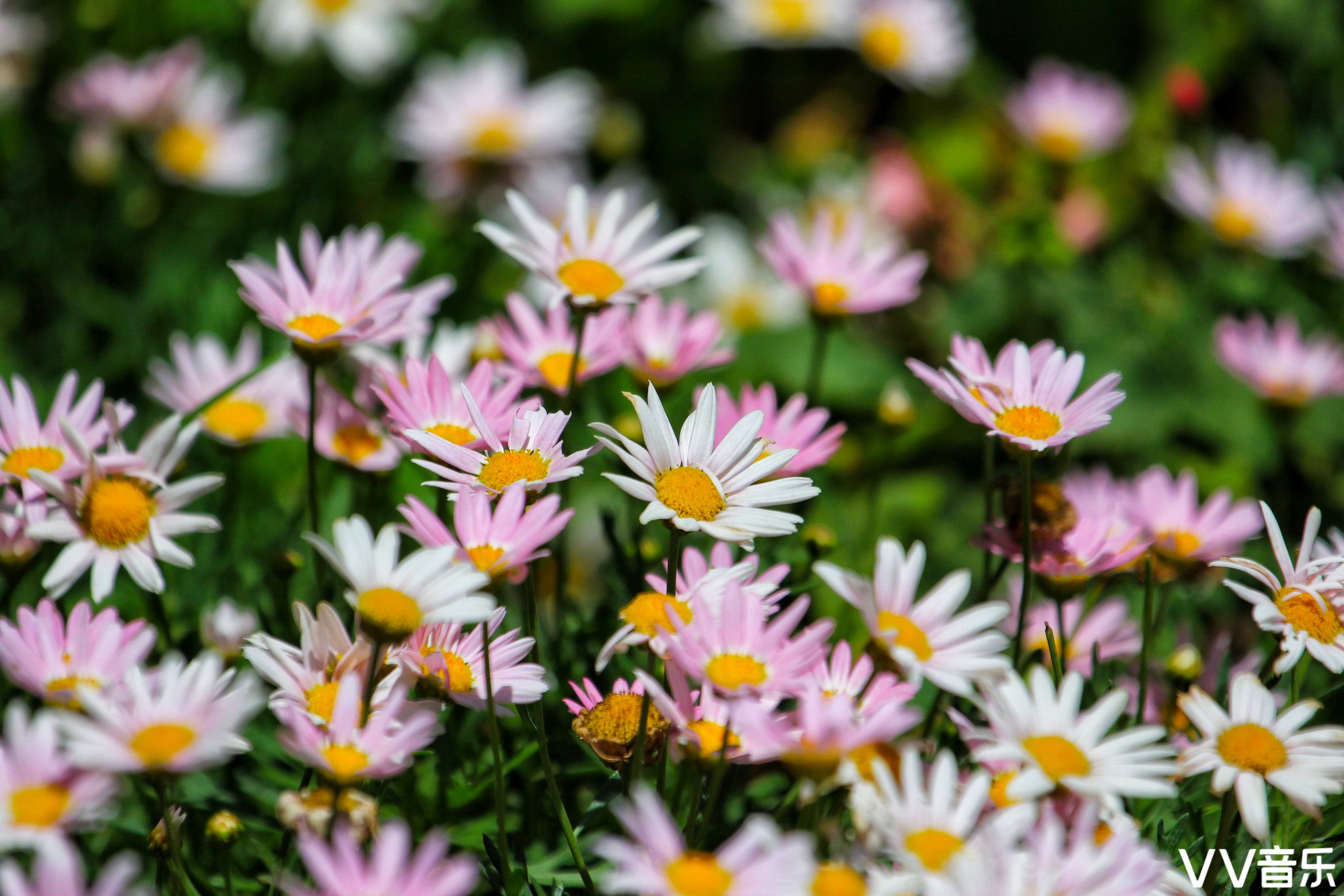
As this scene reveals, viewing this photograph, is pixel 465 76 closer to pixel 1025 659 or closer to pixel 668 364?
pixel 668 364

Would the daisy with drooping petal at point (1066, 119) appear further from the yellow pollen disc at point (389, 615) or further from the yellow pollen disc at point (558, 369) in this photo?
the yellow pollen disc at point (389, 615)

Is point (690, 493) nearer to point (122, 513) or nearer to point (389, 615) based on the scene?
point (389, 615)

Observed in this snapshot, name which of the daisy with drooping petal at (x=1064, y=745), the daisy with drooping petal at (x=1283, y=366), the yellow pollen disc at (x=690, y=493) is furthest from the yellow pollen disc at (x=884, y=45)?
the daisy with drooping petal at (x=1064, y=745)

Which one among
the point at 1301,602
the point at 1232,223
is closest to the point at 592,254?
the point at 1301,602

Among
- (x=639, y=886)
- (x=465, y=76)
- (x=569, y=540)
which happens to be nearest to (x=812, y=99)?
(x=465, y=76)

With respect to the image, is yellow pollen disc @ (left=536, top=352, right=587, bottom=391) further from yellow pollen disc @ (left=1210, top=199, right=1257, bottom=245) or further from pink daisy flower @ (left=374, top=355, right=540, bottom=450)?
yellow pollen disc @ (left=1210, top=199, right=1257, bottom=245)

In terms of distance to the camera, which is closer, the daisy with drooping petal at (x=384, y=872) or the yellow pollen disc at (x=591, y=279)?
the daisy with drooping petal at (x=384, y=872)

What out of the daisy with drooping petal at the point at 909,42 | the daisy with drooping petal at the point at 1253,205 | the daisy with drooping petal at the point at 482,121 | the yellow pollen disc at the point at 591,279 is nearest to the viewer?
the yellow pollen disc at the point at 591,279
